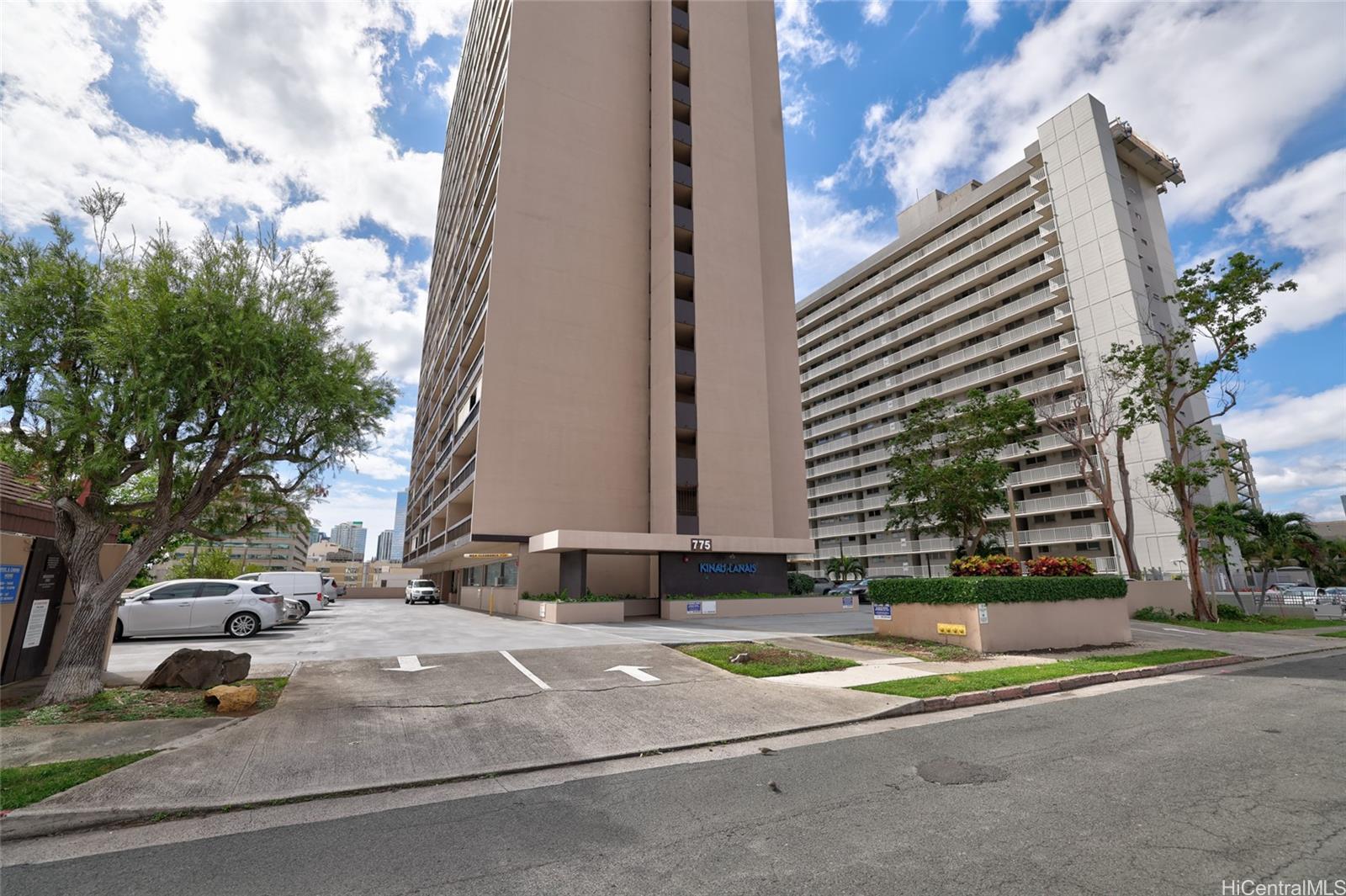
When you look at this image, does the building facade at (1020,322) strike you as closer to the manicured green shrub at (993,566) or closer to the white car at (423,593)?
the manicured green shrub at (993,566)

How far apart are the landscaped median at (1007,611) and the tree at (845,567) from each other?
46945 millimetres

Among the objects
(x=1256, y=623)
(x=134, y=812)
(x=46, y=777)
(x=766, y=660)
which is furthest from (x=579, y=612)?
(x=1256, y=623)

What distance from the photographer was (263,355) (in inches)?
406

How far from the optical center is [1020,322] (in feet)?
175

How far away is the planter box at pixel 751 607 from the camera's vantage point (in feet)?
89.2

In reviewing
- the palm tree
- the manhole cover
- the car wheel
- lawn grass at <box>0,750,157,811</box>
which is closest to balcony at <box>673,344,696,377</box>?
the car wheel

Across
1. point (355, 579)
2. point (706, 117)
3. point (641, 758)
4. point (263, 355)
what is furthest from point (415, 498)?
point (355, 579)

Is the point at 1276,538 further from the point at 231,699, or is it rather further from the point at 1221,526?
the point at 231,699

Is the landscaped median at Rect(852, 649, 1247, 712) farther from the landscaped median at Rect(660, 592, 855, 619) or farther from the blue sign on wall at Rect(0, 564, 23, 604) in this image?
the landscaped median at Rect(660, 592, 855, 619)

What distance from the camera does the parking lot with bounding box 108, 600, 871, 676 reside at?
14320mm

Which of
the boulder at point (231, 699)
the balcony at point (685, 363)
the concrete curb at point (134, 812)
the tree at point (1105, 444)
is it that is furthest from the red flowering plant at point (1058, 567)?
the balcony at point (685, 363)

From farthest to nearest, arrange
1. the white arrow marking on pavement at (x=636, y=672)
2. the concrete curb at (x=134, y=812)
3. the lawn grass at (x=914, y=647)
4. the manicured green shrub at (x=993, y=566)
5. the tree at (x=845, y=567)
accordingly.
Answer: the tree at (x=845, y=567) → the manicured green shrub at (x=993, y=566) → the lawn grass at (x=914, y=647) → the white arrow marking on pavement at (x=636, y=672) → the concrete curb at (x=134, y=812)

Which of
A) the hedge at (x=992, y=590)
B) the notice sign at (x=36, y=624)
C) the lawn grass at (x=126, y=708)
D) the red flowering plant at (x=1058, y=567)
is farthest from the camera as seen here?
the red flowering plant at (x=1058, y=567)

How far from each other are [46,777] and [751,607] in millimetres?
25265
